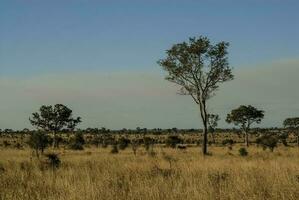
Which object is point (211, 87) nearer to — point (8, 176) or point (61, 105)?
point (8, 176)

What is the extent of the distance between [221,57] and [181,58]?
2729 mm

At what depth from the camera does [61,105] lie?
2776 inches

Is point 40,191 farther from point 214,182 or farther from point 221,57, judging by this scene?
point 221,57

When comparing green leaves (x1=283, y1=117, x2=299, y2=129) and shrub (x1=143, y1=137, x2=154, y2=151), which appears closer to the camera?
shrub (x1=143, y1=137, x2=154, y2=151)

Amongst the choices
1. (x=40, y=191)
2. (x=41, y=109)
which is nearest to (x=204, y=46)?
(x=40, y=191)

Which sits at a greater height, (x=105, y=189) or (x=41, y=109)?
(x=41, y=109)

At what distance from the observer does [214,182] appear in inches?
449

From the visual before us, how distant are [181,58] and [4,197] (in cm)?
2817

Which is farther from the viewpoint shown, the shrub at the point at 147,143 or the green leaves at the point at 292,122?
the green leaves at the point at 292,122

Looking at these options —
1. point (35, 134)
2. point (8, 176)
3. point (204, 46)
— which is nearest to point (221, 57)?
point (204, 46)

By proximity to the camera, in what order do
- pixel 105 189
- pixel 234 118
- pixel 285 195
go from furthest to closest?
pixel 234 118 → pixel 105 189 → pixel 285 195

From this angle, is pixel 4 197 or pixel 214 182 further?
pixel 214 182

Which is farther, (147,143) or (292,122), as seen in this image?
(292,122)

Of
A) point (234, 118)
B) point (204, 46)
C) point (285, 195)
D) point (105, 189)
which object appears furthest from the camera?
point (234, 118)
